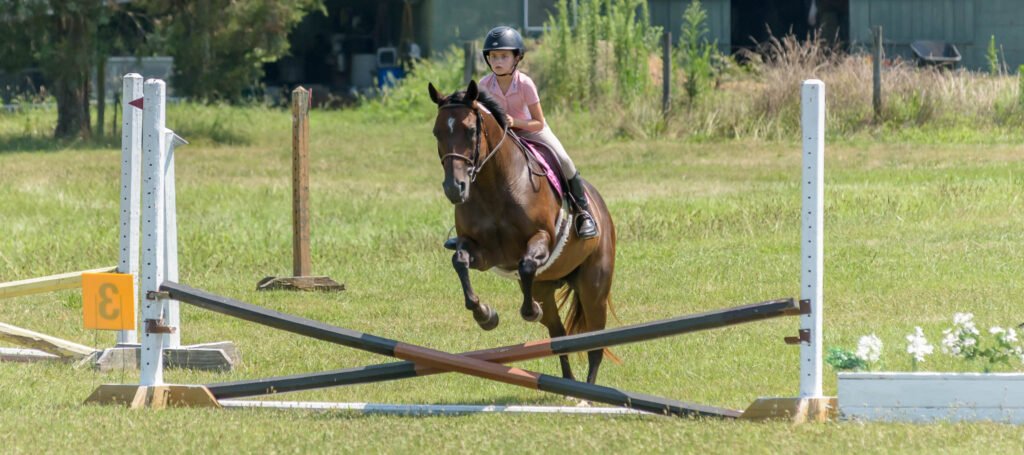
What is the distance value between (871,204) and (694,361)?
817cm

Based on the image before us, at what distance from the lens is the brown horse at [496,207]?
726cm

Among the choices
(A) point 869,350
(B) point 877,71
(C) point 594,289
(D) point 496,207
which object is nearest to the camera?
(A) point 869,350

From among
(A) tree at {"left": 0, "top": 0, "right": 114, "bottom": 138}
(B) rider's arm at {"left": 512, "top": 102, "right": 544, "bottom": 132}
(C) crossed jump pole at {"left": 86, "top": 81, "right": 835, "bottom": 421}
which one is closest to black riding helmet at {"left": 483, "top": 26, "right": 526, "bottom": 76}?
(B) rider's arm at {"left": 512, "top": 102, "right": 544, "bottom": 132}

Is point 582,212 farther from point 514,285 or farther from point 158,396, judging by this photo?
point 514,285

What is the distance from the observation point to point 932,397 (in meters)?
6.77

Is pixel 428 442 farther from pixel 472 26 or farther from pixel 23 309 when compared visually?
pixel 472 26

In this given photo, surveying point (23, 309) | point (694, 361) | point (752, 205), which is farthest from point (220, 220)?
point (694, 361)

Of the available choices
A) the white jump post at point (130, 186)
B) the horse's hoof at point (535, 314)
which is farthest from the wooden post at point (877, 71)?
the white jump post at point (130, 186)

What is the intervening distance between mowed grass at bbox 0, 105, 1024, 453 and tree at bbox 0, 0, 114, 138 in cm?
133

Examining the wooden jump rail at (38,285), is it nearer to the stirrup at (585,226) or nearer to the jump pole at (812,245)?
the stirrup at (585,226)

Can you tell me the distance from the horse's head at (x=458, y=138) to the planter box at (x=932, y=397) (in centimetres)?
201

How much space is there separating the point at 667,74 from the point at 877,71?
3425 millimetres

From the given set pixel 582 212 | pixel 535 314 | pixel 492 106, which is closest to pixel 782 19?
pixel 582 212

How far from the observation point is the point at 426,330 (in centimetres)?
1093
